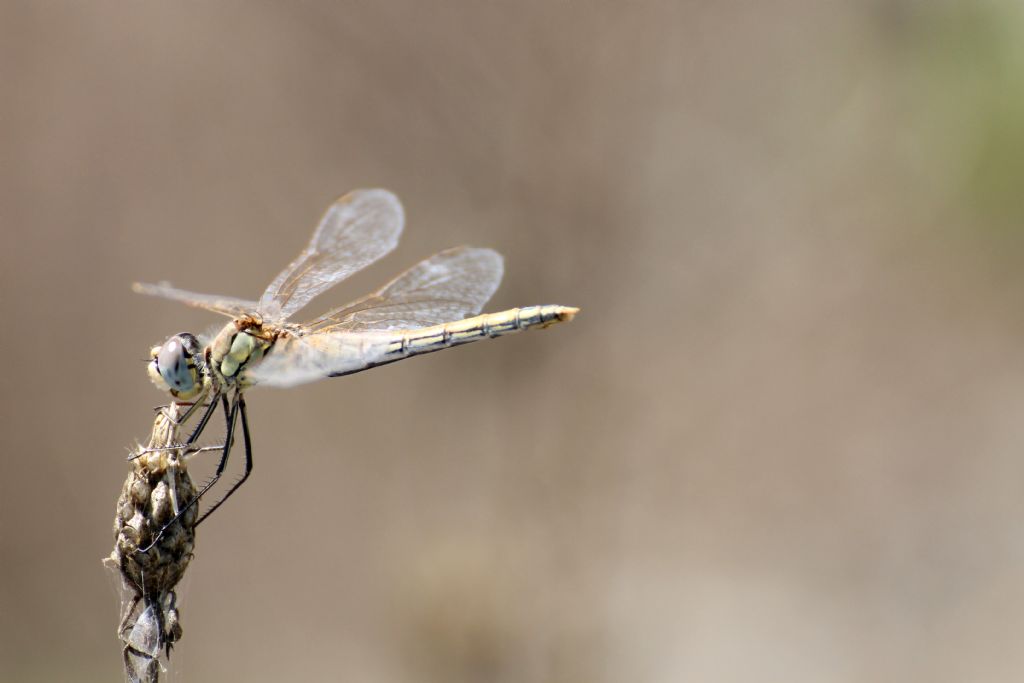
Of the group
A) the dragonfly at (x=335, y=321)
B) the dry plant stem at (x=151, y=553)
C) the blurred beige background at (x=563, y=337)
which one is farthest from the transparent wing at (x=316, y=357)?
the blurred beige background at (x=563, y=337)

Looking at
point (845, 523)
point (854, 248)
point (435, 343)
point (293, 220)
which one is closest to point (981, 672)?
point (845, 523)

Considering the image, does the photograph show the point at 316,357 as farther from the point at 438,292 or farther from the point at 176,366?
the point at 438,292

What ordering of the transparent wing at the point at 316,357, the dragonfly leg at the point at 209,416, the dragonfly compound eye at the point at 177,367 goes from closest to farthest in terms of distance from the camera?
1. the dragonfly leg at the point at 209,416
2. the dragonfly compound eye at the point at 177,367
3. the transparent wing at the point at 316,357

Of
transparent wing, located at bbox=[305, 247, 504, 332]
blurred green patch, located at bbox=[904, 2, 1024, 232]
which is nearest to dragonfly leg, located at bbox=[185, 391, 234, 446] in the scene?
transparent wing, located at bbox=[305, 247, 504, 332]

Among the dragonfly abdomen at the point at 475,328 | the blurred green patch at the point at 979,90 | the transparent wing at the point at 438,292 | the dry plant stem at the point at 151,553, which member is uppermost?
the blurred green patch at the point at 979,90

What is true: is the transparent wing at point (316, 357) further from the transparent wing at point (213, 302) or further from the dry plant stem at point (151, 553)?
the dry plant stem at point (151, 553)

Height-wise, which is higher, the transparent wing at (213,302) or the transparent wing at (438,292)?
the transparent wing at (438,292)

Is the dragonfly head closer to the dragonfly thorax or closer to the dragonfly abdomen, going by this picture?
the dragonfly thorax

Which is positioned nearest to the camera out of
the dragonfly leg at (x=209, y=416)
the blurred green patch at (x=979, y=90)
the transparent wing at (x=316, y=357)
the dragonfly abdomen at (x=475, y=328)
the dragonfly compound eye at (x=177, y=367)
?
the dragonfly leg at (x=209, y=416)
